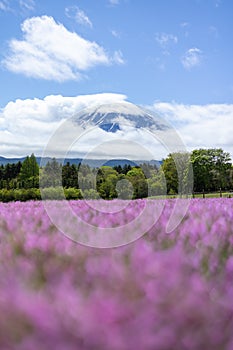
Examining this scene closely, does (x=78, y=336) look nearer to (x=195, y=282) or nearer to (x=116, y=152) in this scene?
(x=195, y=282)

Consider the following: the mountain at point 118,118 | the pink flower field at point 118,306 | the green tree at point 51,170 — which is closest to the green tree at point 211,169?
the green tree at point 51,170

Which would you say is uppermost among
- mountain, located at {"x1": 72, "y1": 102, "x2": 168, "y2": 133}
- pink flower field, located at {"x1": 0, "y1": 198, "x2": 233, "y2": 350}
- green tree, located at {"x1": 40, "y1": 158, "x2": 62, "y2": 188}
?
mountain, located at {"x1": 72, "y1": 102, "x2": 168, "y2": 133}

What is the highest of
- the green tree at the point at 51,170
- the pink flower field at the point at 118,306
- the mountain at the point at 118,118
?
the mountain at the point at 118,118

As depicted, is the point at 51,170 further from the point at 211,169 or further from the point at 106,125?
the point at 211,169

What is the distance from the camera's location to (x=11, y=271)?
1710mm

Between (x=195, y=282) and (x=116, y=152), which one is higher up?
(x=116, y=152)

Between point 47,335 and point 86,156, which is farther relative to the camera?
point 86,156

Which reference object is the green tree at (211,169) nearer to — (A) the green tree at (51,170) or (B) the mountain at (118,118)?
(A) the green tree at (51,170)

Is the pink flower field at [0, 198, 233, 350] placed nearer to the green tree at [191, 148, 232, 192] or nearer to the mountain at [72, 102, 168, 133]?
the mountain at [72, 102, 168, 133]

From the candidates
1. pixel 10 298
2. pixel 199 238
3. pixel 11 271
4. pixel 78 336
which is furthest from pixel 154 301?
pixel 199 238

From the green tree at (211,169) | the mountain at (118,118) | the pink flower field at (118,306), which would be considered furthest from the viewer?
the green tree at (211,169)

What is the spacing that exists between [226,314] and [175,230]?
1.58m

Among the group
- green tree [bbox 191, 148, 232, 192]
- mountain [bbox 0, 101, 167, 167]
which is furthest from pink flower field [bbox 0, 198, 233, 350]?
green tree [bbox 191, 148, 232, 192]

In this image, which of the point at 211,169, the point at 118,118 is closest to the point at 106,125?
the point at 118,118
